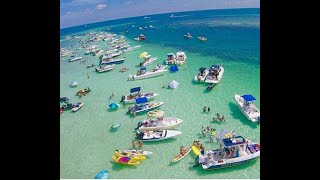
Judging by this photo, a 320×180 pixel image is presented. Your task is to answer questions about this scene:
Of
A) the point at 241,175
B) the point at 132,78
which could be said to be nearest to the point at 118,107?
the point at 132,78

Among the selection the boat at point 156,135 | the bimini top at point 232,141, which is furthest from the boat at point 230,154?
the boat at point 156,135

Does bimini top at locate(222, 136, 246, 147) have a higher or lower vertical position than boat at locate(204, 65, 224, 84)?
lower

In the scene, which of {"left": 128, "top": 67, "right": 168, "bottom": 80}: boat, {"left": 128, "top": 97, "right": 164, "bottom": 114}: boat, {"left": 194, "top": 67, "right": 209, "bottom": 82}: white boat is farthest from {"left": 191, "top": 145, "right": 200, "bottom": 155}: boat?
{"left": 128, "top": 67, "right": 168, "bottom": 80}: boat

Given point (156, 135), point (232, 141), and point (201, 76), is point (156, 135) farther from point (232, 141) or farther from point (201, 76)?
point (201, 76)

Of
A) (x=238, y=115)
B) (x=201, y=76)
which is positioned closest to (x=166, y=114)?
(x=238, y=115)

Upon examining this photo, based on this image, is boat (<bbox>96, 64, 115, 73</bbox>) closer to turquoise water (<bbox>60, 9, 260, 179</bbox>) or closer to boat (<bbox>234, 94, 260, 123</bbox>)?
turquoise water (<bbox>60, 9, 260, 179</bbox>)
